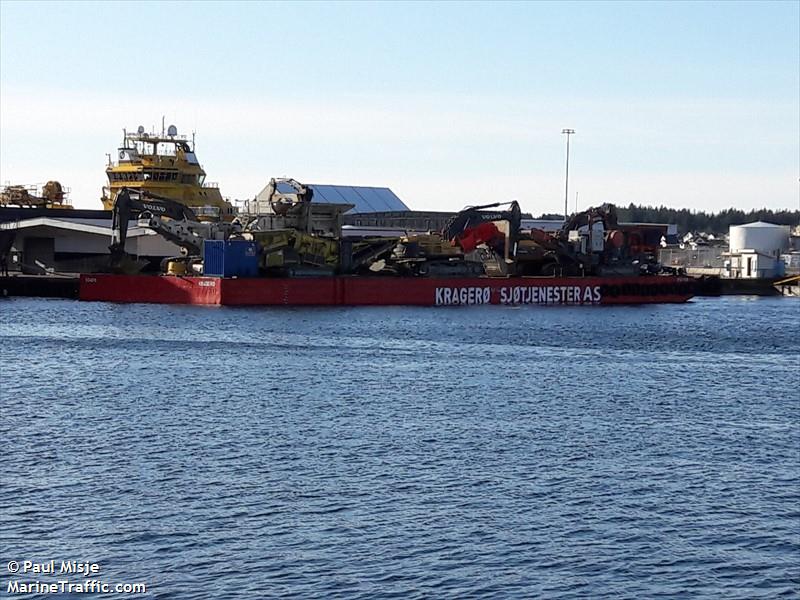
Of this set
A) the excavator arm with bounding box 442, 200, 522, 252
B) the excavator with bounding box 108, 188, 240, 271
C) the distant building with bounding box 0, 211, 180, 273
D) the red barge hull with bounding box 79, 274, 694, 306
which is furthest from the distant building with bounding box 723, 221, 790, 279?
the excavator with bounding box 108, 188, 240, 271

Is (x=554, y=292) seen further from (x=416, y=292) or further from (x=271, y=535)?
(x=271, y=535)

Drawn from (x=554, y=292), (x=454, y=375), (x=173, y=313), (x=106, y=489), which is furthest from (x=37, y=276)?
(x=106, y=489)

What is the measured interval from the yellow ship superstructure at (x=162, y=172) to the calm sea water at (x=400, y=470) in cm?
3410

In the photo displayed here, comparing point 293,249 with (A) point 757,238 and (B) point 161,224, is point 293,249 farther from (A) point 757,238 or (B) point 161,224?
(A) point 757,238

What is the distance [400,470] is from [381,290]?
148 ft

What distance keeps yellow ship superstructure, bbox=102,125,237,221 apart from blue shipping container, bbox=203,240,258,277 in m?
13.5

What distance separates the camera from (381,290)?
6862 centimetres

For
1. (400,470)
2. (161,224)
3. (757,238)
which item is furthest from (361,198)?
(400,470)

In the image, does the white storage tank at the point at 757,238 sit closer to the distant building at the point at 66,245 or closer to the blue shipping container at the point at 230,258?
the distant building at the point at 66,245

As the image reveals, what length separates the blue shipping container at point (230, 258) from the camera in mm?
64188

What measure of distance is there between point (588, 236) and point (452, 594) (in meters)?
61.0

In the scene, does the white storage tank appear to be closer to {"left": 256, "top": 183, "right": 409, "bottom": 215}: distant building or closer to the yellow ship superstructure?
{"left": 256, "top": 183, "right": 409, "bottom": 215}: distant building

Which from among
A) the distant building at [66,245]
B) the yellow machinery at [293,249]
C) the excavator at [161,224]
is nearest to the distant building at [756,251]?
the yellow machinery at [293,249]

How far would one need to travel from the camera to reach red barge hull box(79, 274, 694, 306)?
212 feet
